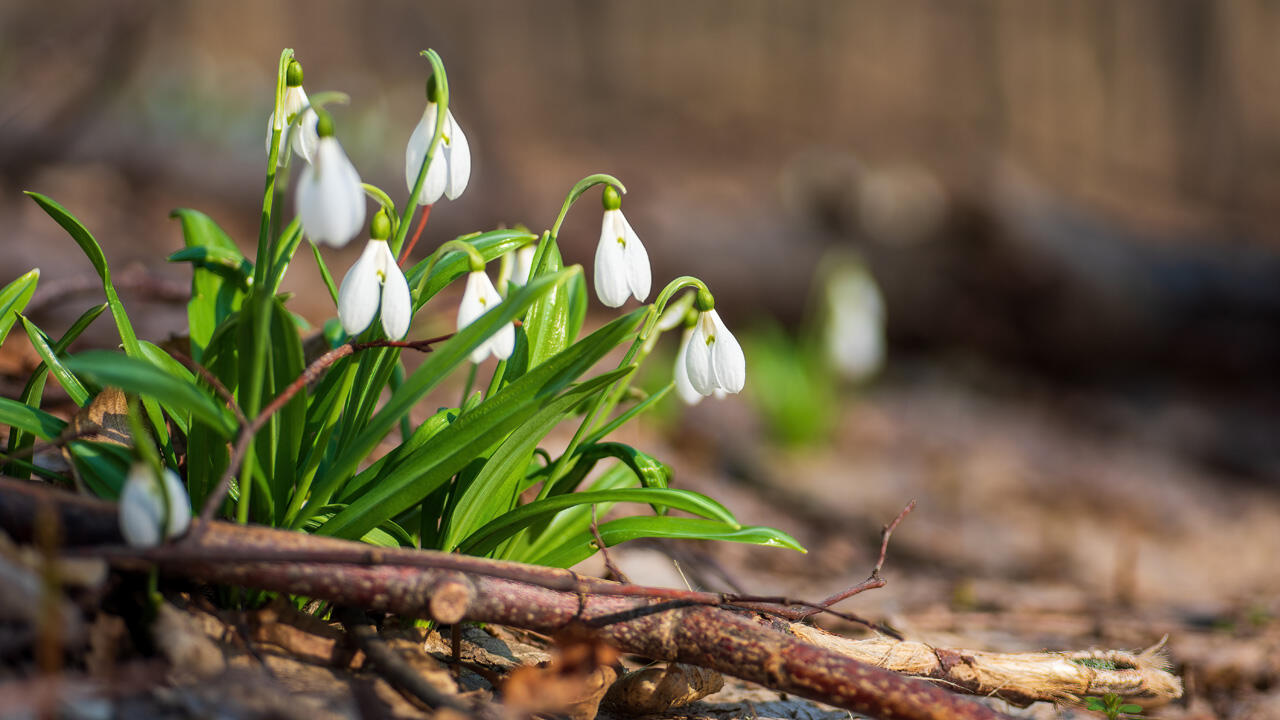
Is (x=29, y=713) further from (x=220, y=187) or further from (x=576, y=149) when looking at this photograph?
(x=576, y=149)

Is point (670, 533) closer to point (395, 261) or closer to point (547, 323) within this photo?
point (547, 323)

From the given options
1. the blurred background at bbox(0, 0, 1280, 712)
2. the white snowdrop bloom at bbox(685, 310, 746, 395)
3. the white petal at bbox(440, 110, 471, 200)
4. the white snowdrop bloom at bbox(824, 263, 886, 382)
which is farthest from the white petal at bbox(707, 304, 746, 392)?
the white snowdrop bloom at bbox(824, 263, 886, 382)

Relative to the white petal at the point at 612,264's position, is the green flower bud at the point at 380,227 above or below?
below

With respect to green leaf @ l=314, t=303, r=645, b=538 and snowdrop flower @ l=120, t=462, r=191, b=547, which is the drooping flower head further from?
snowdrop flower @ l=120, t=462, r=191, b=547

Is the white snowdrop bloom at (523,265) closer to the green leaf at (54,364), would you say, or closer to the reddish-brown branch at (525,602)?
the reddish-brown branch at (525,602)

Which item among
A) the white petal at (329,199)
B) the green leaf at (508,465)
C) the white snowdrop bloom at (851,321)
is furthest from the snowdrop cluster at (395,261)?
the white snowdrop bloom at (851,321)

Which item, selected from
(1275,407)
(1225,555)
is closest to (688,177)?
(1275,407)

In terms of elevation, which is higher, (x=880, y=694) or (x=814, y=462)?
(x=814, y=462)
